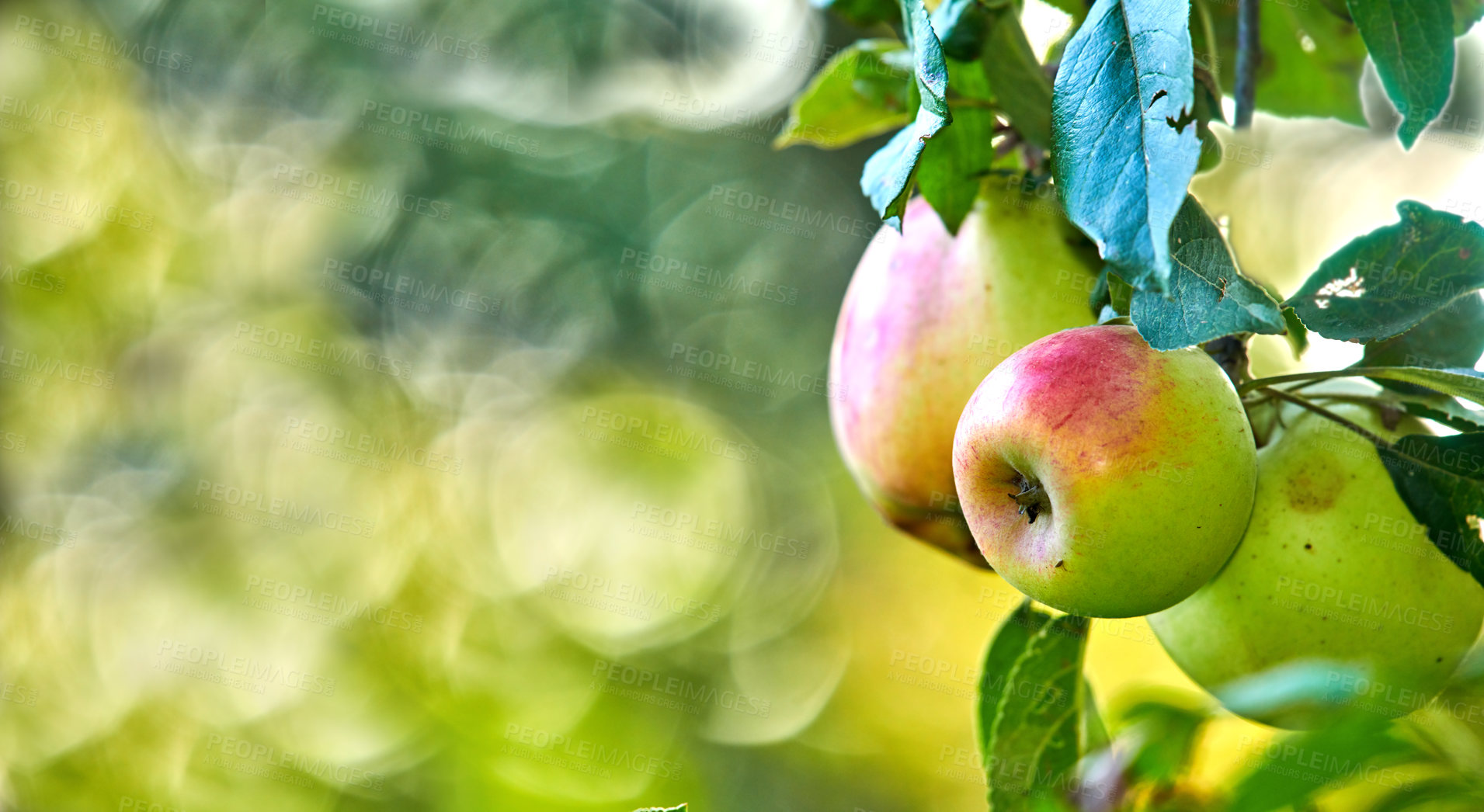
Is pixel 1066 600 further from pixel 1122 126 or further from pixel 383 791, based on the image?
pixel 383 791

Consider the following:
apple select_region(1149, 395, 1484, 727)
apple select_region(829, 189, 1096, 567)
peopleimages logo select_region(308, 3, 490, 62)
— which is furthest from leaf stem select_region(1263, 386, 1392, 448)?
peopleimages logo select_region(308, 3, 490, 62)

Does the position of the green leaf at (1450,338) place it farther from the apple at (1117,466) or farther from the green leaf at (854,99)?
the green leaf at (854,99)

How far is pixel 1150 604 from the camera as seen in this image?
0.43 metres

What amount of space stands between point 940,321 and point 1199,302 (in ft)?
0.81

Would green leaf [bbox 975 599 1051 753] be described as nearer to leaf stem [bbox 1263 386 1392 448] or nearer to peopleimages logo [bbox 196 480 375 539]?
leaf stem [bbox 1263 386 1392 448]

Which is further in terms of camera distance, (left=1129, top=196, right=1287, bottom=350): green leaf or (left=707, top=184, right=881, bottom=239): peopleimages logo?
(left=707, top=184, right=881, bottom=239): peopleimages logo

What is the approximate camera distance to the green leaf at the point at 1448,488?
0.47 m

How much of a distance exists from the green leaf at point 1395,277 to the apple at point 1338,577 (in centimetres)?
8

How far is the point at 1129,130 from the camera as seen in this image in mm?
357

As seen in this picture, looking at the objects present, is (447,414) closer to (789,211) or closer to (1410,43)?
(789,211)

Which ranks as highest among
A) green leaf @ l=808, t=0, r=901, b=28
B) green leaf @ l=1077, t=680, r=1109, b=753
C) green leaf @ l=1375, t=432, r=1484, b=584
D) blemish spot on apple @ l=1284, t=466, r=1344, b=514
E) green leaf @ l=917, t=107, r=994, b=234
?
green leaf @ l=808, t=0, r=901, b=28

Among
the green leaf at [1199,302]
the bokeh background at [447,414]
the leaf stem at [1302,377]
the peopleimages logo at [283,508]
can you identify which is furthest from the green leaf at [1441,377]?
the peopleimages logo at [283,508]

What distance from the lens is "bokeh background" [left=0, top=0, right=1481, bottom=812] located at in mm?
3422

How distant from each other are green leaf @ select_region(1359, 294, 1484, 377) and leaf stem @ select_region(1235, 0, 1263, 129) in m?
0.15
